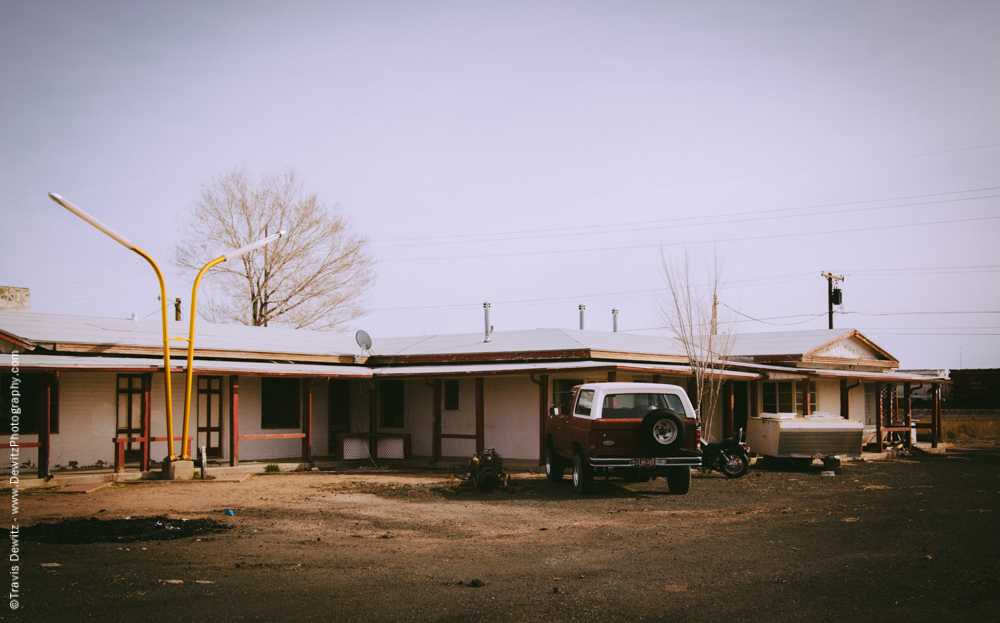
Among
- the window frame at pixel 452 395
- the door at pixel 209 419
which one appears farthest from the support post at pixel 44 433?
the window frame at pixel 452 395

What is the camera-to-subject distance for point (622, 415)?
1393cm

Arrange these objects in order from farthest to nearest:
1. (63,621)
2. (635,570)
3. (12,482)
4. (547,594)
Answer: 1. (12,482)
2. (635,570)
3. (547,594)
4. (63,621)

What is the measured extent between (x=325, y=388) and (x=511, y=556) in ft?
51.0

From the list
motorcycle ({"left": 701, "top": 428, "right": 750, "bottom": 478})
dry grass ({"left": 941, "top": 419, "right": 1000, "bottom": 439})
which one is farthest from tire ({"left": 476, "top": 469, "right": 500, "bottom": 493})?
dry grass ({"left": 941, "top": 419, "right": 1000, "bottom": 439})

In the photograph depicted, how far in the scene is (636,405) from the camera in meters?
14.5

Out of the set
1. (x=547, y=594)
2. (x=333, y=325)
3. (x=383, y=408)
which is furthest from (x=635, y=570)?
(x=333, y=325)

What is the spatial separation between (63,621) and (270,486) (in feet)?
34.3

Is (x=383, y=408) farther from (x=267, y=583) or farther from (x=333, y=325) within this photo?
(x=267, y=583)

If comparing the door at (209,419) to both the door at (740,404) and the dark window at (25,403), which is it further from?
the door at (740,404)

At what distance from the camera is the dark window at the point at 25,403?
16.4m

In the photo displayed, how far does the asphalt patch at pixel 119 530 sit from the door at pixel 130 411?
8.27 meters

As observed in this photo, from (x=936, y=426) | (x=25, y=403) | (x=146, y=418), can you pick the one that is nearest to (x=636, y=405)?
(x=146, y=418)

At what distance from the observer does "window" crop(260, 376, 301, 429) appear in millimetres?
21141

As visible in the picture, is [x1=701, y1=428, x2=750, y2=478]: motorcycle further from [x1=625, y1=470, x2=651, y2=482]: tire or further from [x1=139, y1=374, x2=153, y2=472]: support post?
[x1=139, y1=374, x2=153, y2=472]: support post
